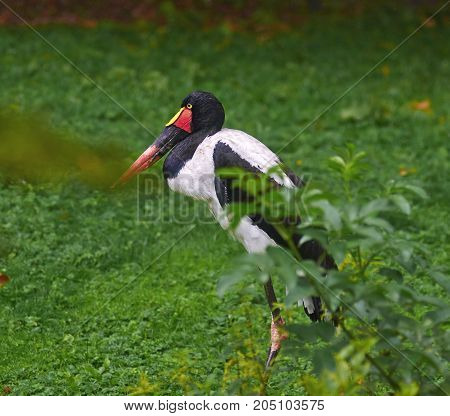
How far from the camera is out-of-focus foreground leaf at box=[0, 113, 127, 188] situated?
25.0 feet

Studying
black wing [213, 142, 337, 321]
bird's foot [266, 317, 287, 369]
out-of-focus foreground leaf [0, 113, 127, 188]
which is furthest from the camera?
out-of-focus foreground leaf [0, 113, 127, 188]

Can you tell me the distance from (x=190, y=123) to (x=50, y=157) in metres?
2.59

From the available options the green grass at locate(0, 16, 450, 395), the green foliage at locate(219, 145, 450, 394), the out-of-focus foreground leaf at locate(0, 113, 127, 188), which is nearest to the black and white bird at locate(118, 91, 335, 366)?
the green grass at locate(0, 16, 450, 395)

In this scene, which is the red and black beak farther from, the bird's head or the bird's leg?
the bird's leg

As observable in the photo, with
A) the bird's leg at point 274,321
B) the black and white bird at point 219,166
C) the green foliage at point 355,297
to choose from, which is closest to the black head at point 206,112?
the black and white bird at point 219,166

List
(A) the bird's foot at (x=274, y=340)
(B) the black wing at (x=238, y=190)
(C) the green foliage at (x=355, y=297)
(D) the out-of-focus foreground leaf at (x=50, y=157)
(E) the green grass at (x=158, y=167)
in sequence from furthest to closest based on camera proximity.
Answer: (D) the out-of-focus foreground leaf at (x=50, y=157) < (E) the green grass at (x=158, y=167) < (A) the bird's foot at (x=274, y=340) < (B) the black wing at (x=238, y=190) < (C) the green foliage at (x=355, y=297)

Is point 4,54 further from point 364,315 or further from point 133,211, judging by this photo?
point 364,315

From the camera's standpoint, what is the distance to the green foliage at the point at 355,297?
3.27 metres

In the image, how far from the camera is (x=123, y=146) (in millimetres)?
8273

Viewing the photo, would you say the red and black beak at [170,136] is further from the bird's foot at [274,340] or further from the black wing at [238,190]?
the bird's foot at [274,340]

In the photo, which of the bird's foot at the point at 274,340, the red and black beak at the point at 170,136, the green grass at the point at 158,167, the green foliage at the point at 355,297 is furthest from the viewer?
the red and black beak at the point at 170,136

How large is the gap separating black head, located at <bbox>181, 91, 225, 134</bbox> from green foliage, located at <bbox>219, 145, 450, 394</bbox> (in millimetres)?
1955

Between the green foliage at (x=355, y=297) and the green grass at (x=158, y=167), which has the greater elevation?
the green foliage at (x=355, y=297)

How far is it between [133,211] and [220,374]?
2.33 m
